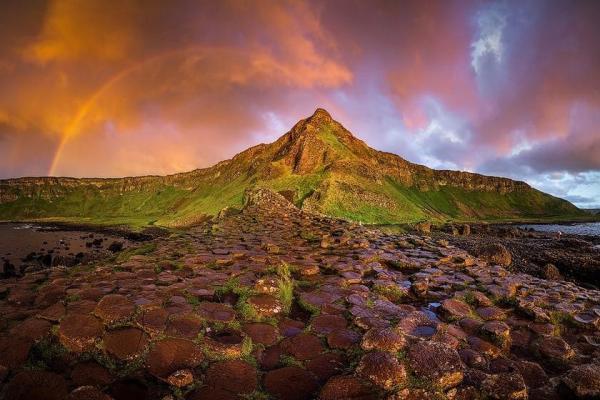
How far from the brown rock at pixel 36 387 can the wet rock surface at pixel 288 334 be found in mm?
12

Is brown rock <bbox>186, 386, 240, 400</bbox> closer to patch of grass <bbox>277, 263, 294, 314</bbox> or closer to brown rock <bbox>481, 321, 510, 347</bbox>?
patch of grass <bbox>277, 263, 294, 314</bbox>

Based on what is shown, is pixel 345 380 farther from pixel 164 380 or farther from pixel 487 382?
pixel 164 380

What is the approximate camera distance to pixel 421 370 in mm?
3301

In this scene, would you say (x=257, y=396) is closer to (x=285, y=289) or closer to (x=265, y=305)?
(x=265, y=305)

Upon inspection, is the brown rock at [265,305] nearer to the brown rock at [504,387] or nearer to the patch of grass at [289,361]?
the patch of grass at [289,361]

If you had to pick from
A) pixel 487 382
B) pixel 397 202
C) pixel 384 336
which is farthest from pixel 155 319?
pixel 397 202

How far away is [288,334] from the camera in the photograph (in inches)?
167

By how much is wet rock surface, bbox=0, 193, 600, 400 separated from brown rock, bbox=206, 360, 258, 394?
0.5 inches

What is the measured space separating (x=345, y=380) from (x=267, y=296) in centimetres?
220

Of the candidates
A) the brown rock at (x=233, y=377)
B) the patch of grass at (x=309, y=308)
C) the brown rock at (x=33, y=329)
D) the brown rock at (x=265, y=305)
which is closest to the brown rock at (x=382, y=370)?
the brown rock at (x=233, y=377)

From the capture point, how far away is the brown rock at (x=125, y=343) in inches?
137

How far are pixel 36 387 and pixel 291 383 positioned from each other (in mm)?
2407

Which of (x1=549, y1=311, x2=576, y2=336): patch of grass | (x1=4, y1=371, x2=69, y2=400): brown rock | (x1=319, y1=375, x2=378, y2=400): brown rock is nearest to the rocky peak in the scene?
(x1=549, y1=311, x2=576, y2=336): patch of grass

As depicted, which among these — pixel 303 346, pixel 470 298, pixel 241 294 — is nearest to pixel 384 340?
pixel 303 346
